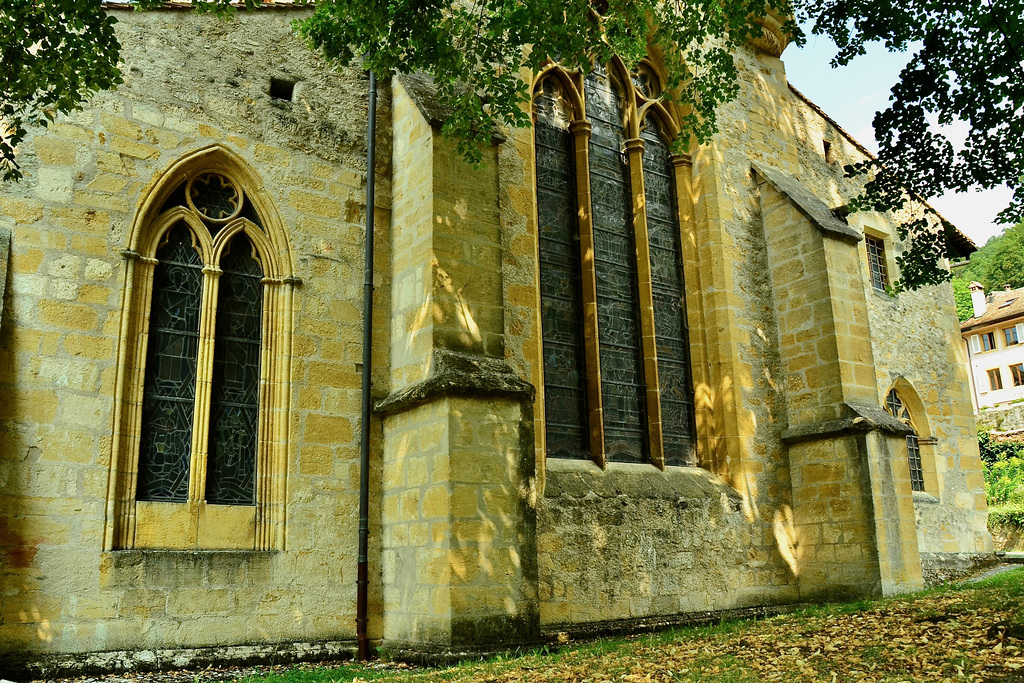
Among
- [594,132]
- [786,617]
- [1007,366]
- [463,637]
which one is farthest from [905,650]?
[1007,366]

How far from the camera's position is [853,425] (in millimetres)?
9609

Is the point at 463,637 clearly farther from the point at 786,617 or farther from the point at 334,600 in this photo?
the point at 786,617

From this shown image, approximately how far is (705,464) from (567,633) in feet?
10.5

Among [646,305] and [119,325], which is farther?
[646,305]

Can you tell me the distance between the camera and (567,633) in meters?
7.87

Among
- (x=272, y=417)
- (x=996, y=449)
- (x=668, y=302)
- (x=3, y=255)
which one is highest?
(x=668, y=302)

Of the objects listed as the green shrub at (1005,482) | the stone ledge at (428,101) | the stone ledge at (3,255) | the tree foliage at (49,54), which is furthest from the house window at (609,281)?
the green shrub at (1005,482)

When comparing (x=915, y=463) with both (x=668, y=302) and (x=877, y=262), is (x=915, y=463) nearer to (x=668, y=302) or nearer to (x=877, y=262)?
(x=877, y=262)

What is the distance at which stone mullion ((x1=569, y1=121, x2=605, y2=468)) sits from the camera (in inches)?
359

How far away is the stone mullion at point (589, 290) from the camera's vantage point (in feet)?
29.9

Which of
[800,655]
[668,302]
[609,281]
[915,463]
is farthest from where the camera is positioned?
[915,463]

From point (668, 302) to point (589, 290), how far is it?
5.11 ft

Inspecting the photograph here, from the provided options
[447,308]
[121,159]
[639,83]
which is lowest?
[447,308]

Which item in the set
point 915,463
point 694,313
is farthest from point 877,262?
point 694,313
